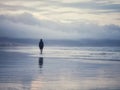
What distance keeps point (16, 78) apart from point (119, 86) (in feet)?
18.4

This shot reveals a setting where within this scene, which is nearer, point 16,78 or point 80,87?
point 80,87

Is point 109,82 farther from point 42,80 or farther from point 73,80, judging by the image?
point 42,80

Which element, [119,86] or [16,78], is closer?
[119,86]

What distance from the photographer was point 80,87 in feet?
53.1

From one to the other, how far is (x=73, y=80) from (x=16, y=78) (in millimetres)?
3012

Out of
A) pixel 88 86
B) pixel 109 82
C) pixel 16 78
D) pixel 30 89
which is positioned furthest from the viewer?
pixel 16 78

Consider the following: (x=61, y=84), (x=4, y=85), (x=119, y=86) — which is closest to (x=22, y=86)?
(x=4, y=85)

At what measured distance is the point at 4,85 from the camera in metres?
16.4

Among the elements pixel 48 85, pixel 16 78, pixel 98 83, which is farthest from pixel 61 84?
pixel 16 78

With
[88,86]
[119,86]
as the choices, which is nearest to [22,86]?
[88,86]

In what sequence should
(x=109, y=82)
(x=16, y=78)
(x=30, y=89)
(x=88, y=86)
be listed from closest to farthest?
1. (x=30, y=89)
2. (x=88, y=86)
3. (x=109, y=82)
4. (x=16, y=78)

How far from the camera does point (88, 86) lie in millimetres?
16516

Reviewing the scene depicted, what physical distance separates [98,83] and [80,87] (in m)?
1.68

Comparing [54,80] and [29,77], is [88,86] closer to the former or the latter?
[54,80]
